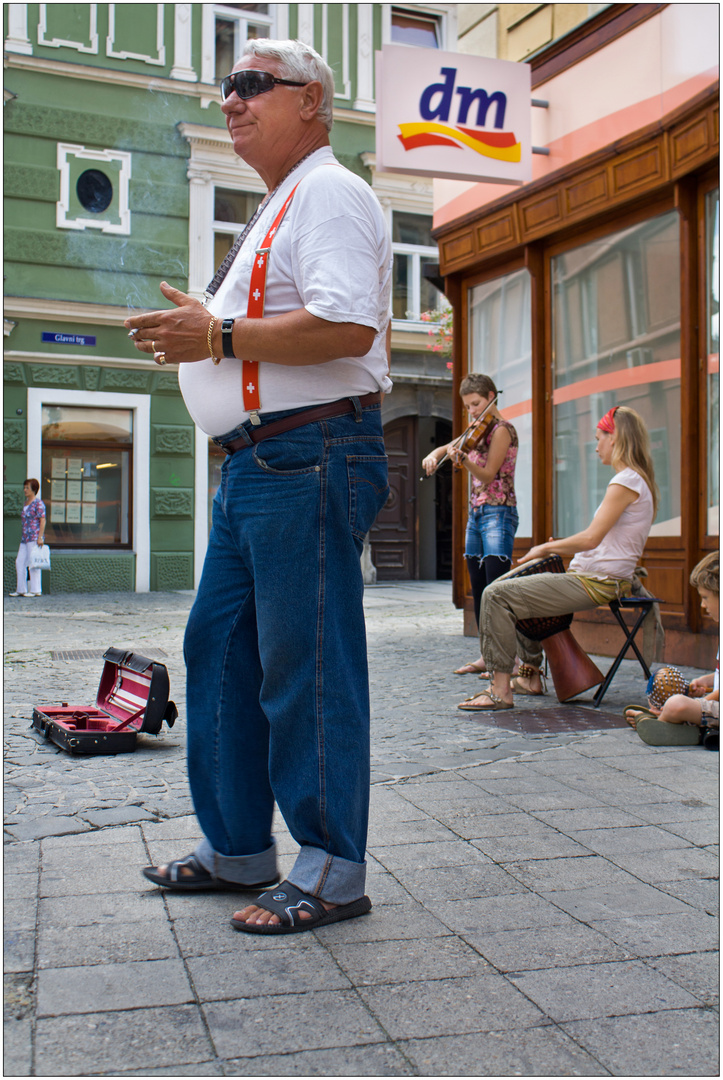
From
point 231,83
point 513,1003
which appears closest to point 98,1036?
point 513,1003

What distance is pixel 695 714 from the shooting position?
441cm

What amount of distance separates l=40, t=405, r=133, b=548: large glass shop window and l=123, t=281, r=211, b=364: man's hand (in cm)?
1427

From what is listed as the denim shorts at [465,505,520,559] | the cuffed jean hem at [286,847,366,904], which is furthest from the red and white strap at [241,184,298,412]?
the denim shorts at [465,505,520,559]

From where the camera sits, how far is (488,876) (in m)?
2.71

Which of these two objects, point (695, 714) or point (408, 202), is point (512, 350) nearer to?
point (695, 714)

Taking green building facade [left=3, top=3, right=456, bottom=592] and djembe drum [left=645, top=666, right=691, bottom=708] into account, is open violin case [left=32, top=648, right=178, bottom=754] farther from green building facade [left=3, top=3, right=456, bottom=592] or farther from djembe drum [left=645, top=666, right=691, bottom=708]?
green building facade [left=3, top=3, right=456, bottom=592]

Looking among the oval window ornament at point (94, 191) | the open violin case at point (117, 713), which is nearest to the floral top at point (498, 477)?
the open violin case at point (117, 713)

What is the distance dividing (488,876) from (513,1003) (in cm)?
76

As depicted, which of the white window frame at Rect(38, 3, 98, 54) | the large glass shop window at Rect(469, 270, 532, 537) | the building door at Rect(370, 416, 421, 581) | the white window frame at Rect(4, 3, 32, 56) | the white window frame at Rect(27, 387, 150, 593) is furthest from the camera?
the building door at Rect(370, 416, 421, 581)

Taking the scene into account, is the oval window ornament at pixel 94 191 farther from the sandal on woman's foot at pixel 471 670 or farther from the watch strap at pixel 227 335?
the watch strap at pixel 227 335

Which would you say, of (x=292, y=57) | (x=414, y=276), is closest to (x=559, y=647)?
(x=292, y=57)

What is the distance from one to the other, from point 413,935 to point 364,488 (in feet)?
3.26

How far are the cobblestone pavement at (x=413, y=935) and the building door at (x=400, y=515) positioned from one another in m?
14.9

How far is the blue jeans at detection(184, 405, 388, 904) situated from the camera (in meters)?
2.38
